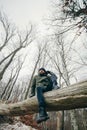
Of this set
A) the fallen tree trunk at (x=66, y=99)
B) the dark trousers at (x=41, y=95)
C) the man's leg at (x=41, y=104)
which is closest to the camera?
the fallen tree trunk at (x=66, y=99)

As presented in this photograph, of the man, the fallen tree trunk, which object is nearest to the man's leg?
the man

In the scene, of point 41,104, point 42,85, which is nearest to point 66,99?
point 41,104

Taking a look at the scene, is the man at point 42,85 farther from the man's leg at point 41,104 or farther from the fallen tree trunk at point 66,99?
the fallen tree trunk at point 66,99

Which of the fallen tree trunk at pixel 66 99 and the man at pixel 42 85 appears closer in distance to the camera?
the fallen tree trunk at pixel 66 99

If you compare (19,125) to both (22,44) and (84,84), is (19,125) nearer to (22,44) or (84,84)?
(84,84)

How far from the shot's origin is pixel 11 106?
7.88 metres

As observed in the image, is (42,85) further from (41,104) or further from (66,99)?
(66,99)

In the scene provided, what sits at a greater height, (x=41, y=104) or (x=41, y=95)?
(x=41, y=95)

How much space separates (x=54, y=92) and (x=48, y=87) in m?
0.47

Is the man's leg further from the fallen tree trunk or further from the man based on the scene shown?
the fallen tree trunk

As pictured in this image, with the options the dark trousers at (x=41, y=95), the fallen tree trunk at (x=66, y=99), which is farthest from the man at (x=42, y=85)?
the fallen tree trunk at (x=66, y=99)

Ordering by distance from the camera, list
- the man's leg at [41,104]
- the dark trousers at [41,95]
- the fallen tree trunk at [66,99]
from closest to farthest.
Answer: the fallen tree trunk at [66,99]
the man's leg at [41,104]
the dark trousers at [41,95]

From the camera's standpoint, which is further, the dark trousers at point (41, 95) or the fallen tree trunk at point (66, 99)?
the dark trousers at point (41, 95)

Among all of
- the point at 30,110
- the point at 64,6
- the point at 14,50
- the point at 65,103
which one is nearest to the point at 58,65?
the point at 14,50
